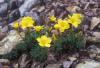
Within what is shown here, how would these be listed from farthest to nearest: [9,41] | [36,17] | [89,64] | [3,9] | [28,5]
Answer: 1. [3,9]
2. [28,5]
3. [36,17]
4. [9,41]
5. [89,64]

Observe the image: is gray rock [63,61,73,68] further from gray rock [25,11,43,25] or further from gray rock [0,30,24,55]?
gray rock [25,11,43,25]

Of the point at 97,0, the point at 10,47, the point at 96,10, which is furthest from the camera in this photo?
Result: the point at 97,0

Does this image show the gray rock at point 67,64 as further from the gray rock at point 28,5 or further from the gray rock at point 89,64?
the gray rock at point 28,5

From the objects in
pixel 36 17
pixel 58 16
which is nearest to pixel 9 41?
pixel 36 17

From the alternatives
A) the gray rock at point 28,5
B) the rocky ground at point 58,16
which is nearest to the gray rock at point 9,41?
the rocky ground at point 58,16

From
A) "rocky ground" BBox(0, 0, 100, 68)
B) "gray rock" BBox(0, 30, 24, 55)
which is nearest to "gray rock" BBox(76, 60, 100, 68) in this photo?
"rocky ground" BBox(0, 0, 100, 68)

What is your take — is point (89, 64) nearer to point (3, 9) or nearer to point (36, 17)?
point (36, 17)

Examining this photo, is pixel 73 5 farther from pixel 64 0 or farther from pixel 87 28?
pixel 87 28

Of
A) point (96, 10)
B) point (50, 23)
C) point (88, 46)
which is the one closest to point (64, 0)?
point (96, 10)
